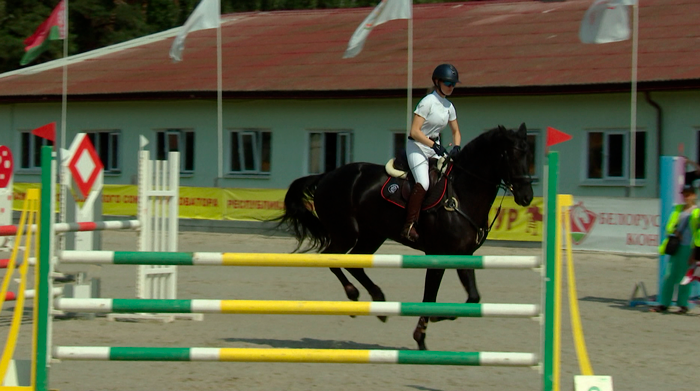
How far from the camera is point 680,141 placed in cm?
2097

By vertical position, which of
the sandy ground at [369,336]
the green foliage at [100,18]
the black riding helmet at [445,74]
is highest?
the green foliage at [100,18]

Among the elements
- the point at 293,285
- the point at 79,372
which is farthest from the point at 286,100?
the point at 79,372

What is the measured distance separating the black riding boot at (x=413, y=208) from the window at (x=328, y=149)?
651 inches

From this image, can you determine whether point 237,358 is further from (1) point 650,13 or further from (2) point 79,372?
(1) point 650,13

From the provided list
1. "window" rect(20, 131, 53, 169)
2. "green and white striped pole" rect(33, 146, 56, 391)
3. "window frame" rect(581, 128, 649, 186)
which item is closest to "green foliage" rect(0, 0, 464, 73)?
"window" rect(20, 131, 53, 169)

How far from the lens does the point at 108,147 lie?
29.3 m

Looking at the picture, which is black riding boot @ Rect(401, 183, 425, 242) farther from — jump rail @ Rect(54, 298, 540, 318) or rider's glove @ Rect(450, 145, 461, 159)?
jump rail @ Rect(54, 298, 540, 318)

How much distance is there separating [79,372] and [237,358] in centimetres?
224

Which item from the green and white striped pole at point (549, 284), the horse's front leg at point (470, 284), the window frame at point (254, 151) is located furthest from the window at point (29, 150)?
the green and white striped pole at point (549, 284)

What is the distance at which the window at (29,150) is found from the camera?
99.8 feet

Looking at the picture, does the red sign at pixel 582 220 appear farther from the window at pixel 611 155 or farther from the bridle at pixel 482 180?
the bridle at pixel 482 180

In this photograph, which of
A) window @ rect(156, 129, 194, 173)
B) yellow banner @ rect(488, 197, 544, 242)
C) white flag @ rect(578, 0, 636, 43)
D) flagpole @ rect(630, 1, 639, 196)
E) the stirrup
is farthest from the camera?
window @ rect(156, 129, 194, 173)

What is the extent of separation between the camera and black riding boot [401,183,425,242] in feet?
28.9

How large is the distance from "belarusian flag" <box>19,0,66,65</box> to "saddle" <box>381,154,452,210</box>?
18209mm
